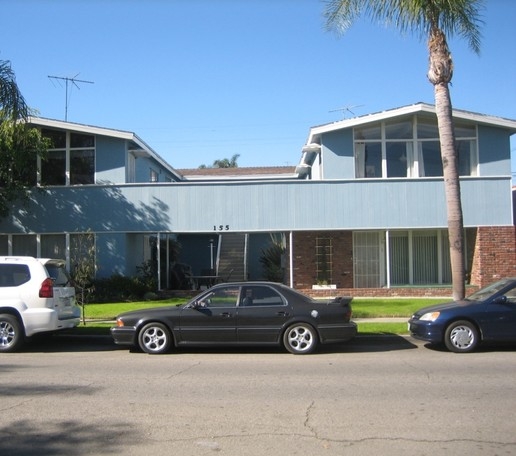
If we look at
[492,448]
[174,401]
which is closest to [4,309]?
[174,401]

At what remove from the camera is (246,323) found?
34.3 ft

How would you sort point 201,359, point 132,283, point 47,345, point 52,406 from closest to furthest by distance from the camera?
point 52,406
point 201,359
point 47,345
point 132,283

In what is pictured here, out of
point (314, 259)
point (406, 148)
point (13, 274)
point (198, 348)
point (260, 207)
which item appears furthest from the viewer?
point (314, 259)

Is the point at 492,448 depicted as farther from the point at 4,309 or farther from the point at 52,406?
the point at 4,309

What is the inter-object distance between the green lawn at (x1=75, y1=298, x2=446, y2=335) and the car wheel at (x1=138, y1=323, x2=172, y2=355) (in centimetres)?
262

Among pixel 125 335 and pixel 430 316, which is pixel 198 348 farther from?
pixel 430 316

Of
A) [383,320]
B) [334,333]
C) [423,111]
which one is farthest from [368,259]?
[334,333]

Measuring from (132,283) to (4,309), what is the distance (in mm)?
9111

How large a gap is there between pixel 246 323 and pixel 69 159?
13.8 metres

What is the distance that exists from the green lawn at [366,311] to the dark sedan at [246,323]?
7.13ft

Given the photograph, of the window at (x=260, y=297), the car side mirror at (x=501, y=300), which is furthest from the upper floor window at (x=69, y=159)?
the car side mirror at (x=501, y=300)

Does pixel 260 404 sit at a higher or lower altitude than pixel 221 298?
lower

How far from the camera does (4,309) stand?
10.8 m

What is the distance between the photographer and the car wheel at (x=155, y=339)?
1058 cm
